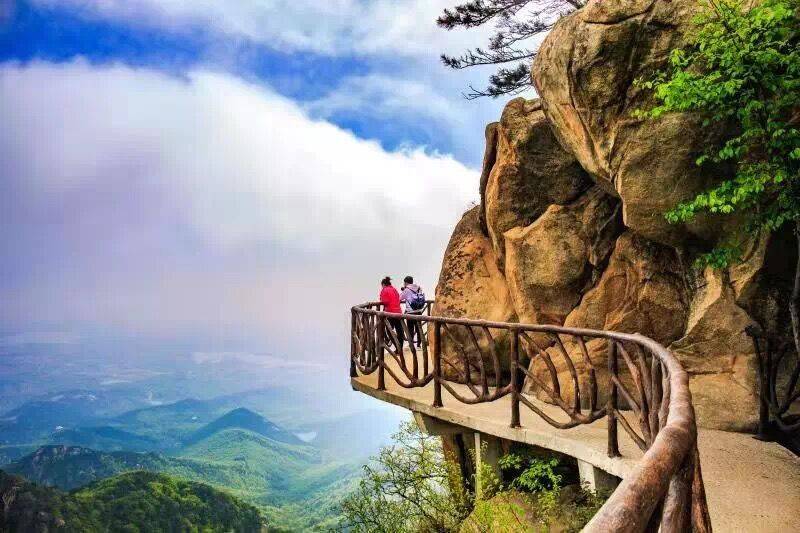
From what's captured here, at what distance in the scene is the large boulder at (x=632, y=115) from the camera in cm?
699

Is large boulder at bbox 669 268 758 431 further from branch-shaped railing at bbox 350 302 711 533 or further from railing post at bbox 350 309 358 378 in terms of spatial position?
railing post at bbox 350 309 358 378

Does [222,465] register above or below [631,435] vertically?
below

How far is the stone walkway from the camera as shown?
405 cm

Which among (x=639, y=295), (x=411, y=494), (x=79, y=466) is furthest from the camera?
(x=79, y=466)

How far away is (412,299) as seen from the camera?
11945 mm

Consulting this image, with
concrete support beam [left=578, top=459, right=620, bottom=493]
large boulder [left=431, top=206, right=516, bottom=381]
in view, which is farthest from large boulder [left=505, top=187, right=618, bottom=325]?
concrete support beam [left=578, top=459, right=620, bottom=493]

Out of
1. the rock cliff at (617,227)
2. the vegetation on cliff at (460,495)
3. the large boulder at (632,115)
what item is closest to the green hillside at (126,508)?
the vegetation on cliff at (460,495)

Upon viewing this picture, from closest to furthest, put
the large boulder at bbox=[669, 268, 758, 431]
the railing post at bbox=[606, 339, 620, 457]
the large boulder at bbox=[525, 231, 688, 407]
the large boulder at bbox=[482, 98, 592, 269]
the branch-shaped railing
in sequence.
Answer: the branch-shaped railing < the railing post at bbox=[606, 339, 620, 457] < the large boulder at bbox=[669, 268, 758, 431] < the large boulder at bbox=[525, 231, 688, 407] < the large boulder at bbox=[482, 98, 592, 269]

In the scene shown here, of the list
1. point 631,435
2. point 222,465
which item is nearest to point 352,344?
point 631,435

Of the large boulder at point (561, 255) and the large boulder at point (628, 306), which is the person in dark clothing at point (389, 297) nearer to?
the large boulder at point (561, 255)

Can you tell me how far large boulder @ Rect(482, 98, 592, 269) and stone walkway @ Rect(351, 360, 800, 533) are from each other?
3.69 meters

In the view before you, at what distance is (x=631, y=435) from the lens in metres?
4.59

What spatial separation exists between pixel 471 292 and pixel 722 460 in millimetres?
5758

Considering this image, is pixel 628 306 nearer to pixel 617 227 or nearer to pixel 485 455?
pixel 617 227
